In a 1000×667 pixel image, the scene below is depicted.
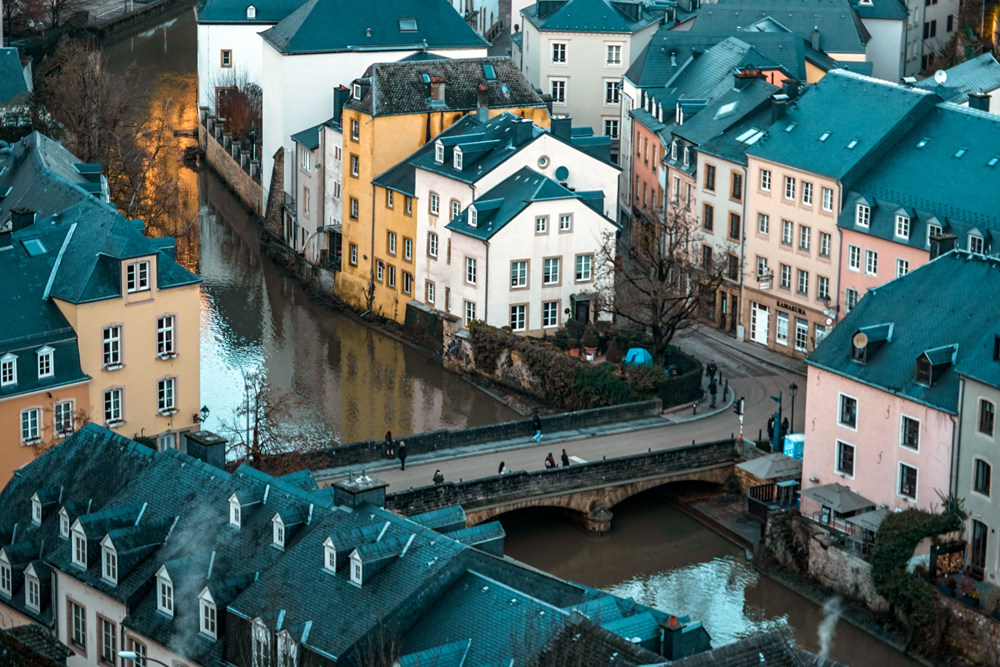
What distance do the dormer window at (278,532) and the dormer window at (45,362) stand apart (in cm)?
2017

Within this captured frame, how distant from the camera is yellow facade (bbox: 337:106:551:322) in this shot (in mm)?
88938

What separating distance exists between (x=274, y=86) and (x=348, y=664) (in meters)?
60.8

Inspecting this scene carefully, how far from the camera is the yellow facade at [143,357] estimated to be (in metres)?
66.0

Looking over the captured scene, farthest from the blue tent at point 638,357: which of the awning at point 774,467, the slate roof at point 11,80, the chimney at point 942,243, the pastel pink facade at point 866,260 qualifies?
the slate roof at point 11,80

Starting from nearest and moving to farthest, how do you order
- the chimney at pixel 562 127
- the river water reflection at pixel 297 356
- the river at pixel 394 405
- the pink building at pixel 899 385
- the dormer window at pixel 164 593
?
the dormer window at pixel 164 593 → the pink building at pixel 899 385 → the river at pixel 394 405 → the river water reflection at pixel 297 356 → the chimney at pixel 562 127

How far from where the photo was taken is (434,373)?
277ft

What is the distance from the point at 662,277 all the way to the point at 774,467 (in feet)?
45.0

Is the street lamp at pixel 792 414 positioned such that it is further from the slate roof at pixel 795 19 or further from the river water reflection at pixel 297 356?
the slate roof at pixel 795 19

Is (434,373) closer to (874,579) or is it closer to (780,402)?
(780,402)

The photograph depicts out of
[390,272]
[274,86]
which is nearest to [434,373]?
[390,272]

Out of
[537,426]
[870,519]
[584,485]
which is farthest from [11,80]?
[870,519]

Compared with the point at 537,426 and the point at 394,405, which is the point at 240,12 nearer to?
the point at 394,405

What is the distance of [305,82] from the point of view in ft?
326

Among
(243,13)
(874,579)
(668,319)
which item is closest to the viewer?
(874,579)
